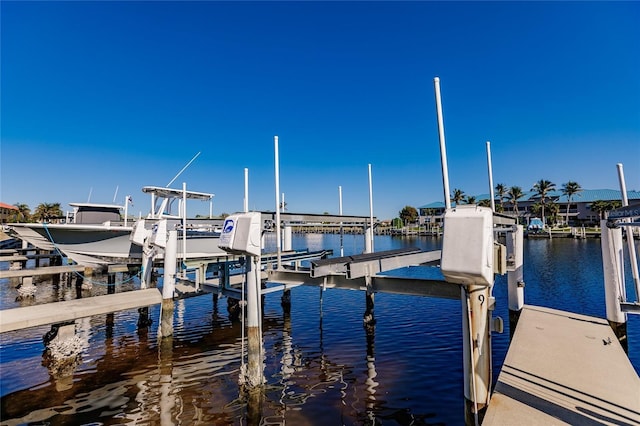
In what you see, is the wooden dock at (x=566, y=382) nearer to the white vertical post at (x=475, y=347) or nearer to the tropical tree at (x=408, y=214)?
the white vertical post at (x=475, y=347)

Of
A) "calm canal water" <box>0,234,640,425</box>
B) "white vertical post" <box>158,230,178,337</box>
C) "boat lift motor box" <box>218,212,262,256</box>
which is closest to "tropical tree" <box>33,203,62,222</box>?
"calm canal water" <box>0,234,640,425</box>

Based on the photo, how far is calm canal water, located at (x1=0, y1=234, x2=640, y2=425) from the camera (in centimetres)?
720

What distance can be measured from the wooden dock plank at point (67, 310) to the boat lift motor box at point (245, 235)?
465cm

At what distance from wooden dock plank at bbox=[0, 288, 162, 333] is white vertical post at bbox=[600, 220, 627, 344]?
46.0ft

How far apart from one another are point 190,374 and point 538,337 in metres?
9.70

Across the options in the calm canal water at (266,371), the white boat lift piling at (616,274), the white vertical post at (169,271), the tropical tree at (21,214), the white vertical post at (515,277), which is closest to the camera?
the calm canal water at (266,371)

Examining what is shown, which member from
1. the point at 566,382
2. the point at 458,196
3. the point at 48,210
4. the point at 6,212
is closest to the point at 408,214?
the point at 458,196

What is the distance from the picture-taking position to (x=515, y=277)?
35.7 ft

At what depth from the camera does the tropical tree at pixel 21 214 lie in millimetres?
77131

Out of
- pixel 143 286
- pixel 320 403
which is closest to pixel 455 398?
pixel 320 403

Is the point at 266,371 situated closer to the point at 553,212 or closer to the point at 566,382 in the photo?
the point at 566,382

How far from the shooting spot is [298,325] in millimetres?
14141

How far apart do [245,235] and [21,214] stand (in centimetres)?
10212

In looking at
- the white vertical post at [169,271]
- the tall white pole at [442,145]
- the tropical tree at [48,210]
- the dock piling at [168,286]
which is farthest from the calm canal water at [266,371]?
the tropical tree at [48,210]
